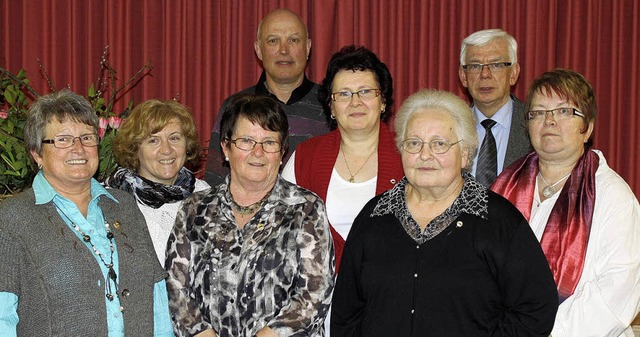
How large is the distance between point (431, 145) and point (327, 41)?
8.66 ft

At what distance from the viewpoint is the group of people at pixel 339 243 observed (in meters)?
2.55

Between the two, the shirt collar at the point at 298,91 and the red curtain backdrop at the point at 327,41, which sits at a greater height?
the red curtain backdrop at the point at 327,41

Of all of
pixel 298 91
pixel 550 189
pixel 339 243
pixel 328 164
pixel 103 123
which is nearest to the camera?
pixel 550 189

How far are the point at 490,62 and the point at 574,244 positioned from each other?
4.95 feet

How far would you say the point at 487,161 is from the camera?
3822mm

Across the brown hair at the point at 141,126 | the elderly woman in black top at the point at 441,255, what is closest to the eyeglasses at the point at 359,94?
the elderly woman in black top at the point at 441,255

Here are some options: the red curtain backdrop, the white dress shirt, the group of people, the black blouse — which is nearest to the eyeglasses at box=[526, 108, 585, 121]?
the group of people

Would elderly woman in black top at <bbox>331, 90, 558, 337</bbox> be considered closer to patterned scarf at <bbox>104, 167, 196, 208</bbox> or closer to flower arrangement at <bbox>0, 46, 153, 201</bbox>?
patterned scarf at <bbox>104, 167, 196, 208</bbox>

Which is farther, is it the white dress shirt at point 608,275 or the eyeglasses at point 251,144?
the eyeglasses at point 251,144

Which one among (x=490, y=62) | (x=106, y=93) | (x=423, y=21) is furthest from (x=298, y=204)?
(x=106, y=93)

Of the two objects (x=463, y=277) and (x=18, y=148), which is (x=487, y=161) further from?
(x=18, y=148)

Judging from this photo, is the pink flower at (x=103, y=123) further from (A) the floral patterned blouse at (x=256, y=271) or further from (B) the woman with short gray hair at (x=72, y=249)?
(A) the floral patterned blouse at (x=256, y=271)

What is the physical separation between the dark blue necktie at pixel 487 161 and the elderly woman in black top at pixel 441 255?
1.02 metres

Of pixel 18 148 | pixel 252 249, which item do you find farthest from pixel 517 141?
pixel 18 148
